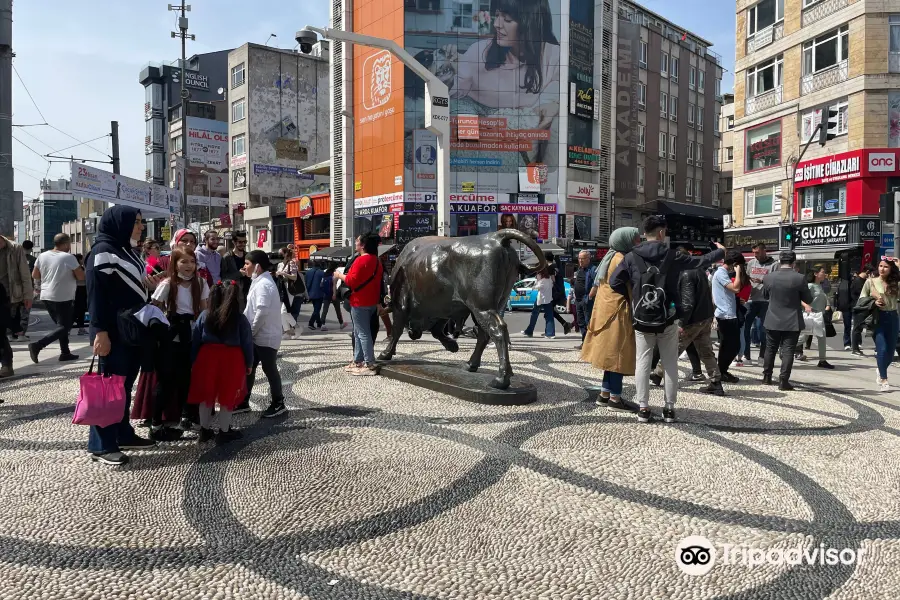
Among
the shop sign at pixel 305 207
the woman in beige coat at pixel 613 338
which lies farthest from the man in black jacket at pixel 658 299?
the shop sign at pixel 305 207

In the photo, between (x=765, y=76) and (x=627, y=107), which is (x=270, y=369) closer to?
(x=765, y=76)

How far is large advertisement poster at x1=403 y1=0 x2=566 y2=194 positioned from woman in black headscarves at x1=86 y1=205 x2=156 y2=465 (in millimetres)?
33314

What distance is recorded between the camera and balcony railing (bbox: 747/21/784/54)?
94.7 feet

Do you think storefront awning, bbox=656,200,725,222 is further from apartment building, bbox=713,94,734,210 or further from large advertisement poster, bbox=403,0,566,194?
large advertisement poster, bbox=403,0,566,194

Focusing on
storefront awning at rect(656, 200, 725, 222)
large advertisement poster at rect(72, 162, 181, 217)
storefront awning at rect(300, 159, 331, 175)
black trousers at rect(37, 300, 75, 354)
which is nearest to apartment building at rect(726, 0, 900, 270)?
storefront awning at rect(656, 200, 725, 222)

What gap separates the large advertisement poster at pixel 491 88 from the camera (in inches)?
1437

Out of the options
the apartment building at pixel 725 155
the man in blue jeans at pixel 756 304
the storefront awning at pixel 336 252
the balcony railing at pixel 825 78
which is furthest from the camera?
the apartment building at pixel 725 155

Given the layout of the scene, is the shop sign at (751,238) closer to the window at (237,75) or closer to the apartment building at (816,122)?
the apartment building at (816,122)

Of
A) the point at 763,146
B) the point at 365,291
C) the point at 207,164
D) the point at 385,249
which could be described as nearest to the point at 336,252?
the point at 385,249

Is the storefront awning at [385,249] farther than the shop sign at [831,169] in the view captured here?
Yes

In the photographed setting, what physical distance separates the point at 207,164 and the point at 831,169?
49874mm

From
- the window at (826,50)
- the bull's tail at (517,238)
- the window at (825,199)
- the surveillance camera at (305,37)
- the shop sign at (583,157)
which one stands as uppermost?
the window at (826,50)

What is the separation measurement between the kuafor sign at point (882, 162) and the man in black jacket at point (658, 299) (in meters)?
23.2

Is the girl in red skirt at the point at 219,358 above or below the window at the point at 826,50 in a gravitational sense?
below
